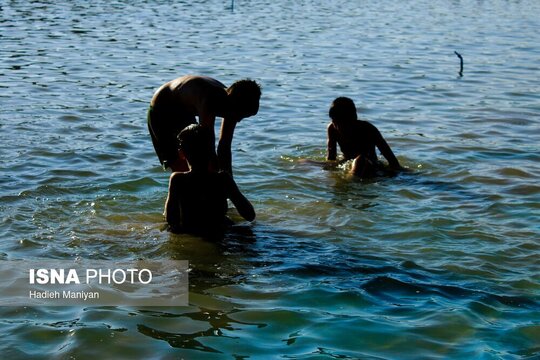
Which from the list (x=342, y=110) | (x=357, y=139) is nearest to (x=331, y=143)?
(x=357, y=139)

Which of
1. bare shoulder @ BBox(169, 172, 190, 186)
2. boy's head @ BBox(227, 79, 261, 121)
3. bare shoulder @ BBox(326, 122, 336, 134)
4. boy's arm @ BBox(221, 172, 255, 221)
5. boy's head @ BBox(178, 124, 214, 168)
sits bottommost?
bare shoulder @ BBox(326, 122, 336, 134)

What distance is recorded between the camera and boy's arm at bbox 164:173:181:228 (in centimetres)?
696

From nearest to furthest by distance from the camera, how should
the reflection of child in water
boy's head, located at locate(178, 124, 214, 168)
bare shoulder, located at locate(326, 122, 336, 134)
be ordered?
boy's head, located at locate(178, 124, 214, 168)
the reflection of child in water
bare shoulder, located at locate(326, 122, 336, 134)

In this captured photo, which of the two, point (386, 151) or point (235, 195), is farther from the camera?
point (386, 151)

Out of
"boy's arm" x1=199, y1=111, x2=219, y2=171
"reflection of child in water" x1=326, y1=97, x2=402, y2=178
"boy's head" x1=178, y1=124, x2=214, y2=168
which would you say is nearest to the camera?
"boy's head" x1=178, y1=124, x2=214, y2=168

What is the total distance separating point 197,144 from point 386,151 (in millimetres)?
3697

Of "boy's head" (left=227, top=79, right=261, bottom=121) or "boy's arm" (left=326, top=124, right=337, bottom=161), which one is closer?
"boy's head" (left=227, top=79, right=261, bottom=121)

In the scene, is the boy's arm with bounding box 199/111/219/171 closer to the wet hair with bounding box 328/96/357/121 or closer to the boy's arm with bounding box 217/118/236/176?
the boy's arm with bounding box 217/118/236/176

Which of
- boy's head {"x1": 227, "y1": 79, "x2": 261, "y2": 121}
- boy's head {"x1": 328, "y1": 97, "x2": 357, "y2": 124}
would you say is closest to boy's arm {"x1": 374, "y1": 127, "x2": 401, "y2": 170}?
boy's head {"x1": 328, "y1": 97, "x2": 357, "y2": 124}

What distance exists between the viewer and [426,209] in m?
8.58

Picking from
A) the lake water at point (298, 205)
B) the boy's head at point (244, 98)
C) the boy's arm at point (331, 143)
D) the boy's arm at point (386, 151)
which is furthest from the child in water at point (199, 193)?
the boy's arm at point (331, 143)

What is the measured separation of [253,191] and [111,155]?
7.02 ft

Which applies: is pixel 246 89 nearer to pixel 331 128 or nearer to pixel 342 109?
pixel 342 109

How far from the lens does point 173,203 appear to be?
713 centimetres
